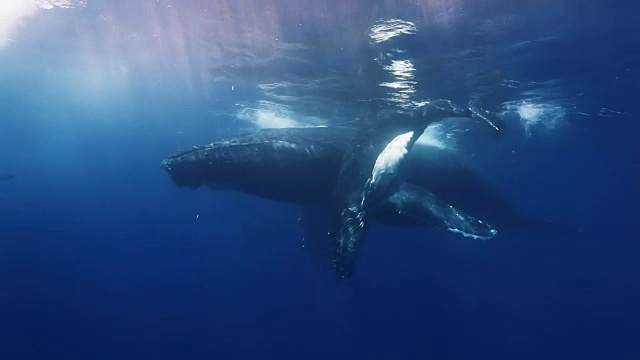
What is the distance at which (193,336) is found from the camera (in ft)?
133

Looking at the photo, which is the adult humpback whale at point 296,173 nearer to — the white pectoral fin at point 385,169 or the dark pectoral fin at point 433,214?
the dark pectoral fin at point 433,214

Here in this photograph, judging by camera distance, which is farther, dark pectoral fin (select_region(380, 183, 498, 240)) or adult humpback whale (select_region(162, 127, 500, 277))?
dark pectoral fin (select_region(380, 183, 498, 240))

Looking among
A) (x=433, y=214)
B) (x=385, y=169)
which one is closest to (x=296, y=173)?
(x=385, y=169)

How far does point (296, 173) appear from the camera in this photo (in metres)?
10.9

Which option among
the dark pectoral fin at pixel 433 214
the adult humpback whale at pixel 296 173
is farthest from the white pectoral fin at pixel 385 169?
the dark pectoral fin at pixel 433 214

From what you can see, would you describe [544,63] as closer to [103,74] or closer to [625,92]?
[625,92]

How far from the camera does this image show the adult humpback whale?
9.55 m

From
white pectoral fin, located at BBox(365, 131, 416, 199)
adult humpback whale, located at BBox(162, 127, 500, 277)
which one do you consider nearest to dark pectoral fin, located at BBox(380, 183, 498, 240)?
adult humpback whale, located at BBox(162, 127, 500, 277)

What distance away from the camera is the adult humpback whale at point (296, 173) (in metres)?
9.55

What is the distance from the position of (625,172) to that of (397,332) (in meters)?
27.1

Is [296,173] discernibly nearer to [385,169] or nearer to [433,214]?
[385,169]

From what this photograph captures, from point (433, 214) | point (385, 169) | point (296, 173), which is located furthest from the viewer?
point (433, 214)

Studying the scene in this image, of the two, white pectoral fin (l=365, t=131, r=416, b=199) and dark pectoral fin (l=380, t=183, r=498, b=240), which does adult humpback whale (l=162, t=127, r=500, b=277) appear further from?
white pectoral fin (l=365, t=131, r=416, b=199)

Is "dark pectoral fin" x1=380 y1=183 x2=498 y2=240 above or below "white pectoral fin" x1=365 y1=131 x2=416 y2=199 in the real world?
below
